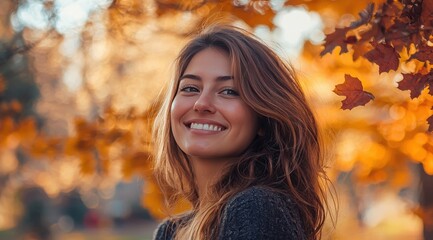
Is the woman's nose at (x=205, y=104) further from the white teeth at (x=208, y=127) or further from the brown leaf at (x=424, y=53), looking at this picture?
the brown leaf at (x=424, y=53)

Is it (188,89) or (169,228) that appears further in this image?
(169,228)

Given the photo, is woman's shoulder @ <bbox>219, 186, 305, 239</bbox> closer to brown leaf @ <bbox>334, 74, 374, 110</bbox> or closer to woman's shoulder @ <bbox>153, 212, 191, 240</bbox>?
brown leaf @ <bbox>334, 74, 374, 110</bbox>

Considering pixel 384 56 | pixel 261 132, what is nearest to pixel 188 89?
pixel 261 132

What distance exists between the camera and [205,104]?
8.82 ft

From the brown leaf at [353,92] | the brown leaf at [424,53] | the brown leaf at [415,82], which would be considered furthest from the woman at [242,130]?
the brown leaf at [424,53]

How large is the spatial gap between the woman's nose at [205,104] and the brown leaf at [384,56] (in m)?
0.73

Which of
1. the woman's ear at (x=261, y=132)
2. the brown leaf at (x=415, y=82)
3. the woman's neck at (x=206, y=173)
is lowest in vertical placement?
the woman's neck at (x=206, y=173)

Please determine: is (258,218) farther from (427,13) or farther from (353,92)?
(427,13)

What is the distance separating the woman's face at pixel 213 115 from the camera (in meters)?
2.70

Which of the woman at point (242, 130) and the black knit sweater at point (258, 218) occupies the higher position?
the woman at point (242, 130)

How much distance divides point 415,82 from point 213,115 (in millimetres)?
763

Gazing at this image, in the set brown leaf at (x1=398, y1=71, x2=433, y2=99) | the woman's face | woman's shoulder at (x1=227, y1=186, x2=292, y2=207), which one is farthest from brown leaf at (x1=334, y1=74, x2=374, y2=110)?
the woman's face

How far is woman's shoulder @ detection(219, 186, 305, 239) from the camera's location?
7.76 ft

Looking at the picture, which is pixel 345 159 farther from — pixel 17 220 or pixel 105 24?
pixel 17 220
